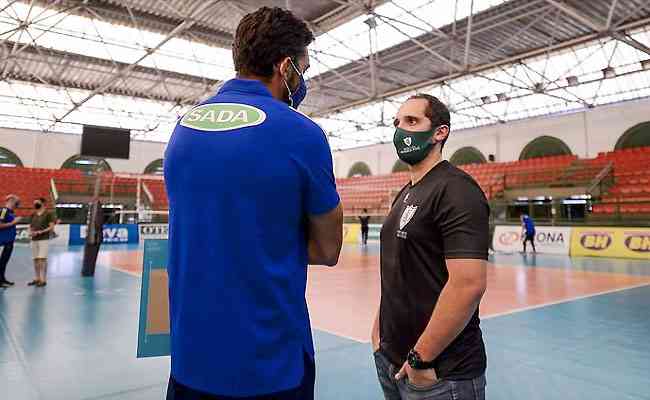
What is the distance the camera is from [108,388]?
11.2ft

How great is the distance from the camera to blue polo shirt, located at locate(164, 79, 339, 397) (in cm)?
101

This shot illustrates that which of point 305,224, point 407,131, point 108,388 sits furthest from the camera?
point 108,388

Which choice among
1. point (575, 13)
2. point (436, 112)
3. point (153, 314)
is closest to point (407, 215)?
point (436, 112)

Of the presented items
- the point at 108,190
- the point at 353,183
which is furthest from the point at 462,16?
the point at 108,190

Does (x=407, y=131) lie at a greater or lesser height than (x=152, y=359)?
greater

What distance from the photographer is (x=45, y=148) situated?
29.5m

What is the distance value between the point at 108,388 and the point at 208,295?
3.14 m

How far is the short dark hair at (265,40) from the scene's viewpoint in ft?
3.89

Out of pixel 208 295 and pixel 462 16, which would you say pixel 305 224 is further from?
pixel 462 16

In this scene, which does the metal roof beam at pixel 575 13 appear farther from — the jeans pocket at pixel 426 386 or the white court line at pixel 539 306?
the jeans pocket at pixel 426 386

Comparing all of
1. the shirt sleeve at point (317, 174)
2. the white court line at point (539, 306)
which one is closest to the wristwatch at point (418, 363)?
the shirt sleeve at point (317, 174)

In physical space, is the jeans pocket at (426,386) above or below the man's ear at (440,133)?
below

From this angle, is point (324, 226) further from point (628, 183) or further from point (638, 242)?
point (628, 183)

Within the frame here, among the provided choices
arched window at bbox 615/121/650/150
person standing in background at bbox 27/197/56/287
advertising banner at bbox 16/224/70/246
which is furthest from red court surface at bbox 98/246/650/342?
arched window at bbox 615/121/650/150
